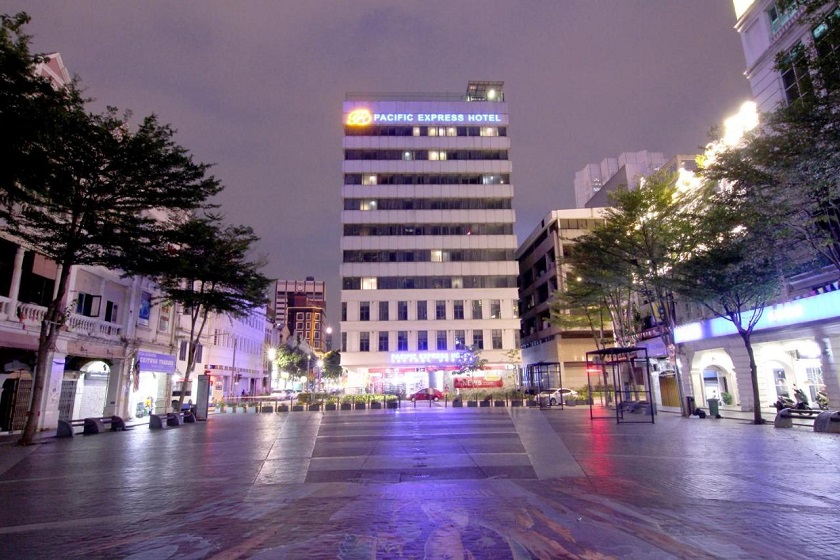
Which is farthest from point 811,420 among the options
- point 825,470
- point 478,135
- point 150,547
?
point 478,135

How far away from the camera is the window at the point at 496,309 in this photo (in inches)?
2454

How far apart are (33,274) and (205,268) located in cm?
774

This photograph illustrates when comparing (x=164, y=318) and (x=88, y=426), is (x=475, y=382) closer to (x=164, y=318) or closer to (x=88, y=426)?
(x=164, y=318)

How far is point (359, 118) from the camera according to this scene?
67438mm

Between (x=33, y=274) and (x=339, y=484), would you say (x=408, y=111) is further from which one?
(x=339, y=484)

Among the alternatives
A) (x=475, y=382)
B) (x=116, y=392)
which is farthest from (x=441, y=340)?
(x=116, y=392)

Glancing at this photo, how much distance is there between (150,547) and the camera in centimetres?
589

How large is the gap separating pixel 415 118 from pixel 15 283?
5449 cm

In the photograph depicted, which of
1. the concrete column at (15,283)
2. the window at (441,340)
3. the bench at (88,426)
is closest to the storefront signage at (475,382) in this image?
the window at (441,340)

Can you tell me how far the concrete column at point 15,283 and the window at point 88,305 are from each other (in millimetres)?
4995

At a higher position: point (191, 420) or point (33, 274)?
point (33, 274)

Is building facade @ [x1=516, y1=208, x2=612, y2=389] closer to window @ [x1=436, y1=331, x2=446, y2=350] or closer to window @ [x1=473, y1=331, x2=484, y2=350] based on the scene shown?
window @ [x1=473, y1=331, x2=484, y2=350]

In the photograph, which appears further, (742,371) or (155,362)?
(155,362)

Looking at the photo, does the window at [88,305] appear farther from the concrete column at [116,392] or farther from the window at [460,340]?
the window at [460,340]
